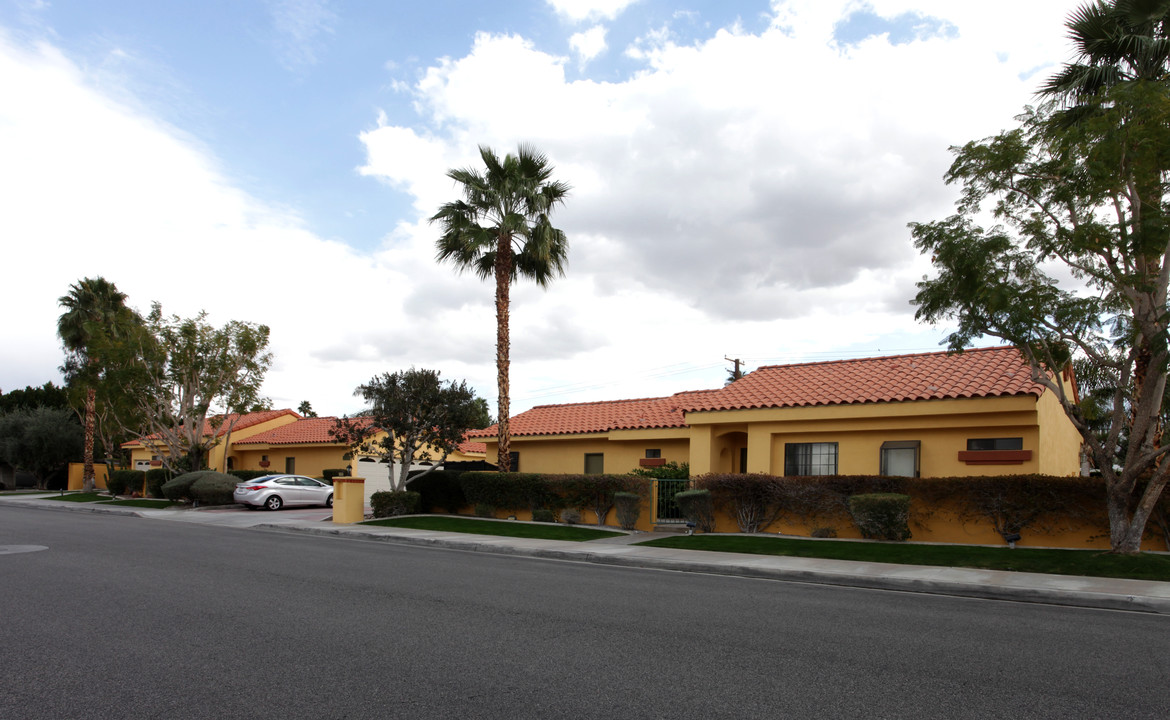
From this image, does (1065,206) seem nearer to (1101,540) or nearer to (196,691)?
(1101,540)

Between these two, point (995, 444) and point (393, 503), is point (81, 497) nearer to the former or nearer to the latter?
point (393, 503)

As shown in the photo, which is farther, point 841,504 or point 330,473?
point 330,473

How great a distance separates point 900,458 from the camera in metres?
19.0

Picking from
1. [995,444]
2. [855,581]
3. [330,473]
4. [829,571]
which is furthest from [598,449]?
[330,473]

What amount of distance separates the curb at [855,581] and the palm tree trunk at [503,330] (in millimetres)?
6303

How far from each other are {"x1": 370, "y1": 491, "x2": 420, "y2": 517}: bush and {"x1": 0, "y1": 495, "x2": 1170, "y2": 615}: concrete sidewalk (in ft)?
9.39

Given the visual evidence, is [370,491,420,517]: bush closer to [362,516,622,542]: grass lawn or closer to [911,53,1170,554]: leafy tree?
A: [362,516,622,542]: grass lawn

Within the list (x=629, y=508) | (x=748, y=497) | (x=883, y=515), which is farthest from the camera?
(x=629, y=508)

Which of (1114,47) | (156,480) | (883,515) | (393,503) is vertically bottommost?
(156,480)

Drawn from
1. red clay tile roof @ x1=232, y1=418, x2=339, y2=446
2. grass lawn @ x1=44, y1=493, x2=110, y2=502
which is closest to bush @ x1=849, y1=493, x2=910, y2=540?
red clay tile roof @ x1=232, y1=418, x2=339, y2=446

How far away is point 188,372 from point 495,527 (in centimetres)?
1981

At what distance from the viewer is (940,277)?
1434cm

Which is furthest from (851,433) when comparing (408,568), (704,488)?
(408,568)

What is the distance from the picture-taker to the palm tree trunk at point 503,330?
935 inches
